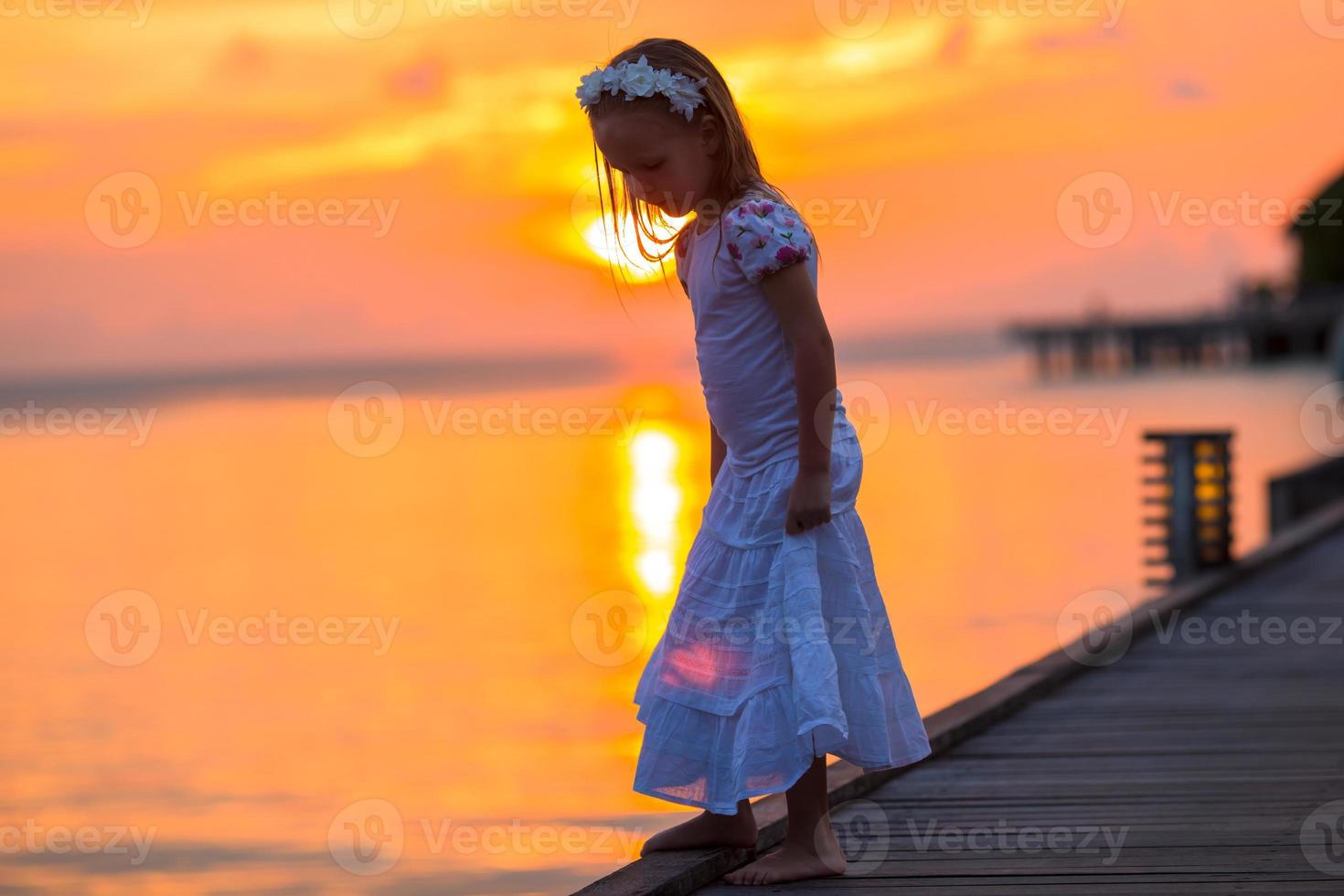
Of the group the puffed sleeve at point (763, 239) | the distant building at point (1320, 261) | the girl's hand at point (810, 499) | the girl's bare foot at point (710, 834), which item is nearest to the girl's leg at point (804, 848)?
the girl's bare foot at point (710, 834)

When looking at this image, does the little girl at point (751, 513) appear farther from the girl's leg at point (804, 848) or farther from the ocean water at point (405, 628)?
the ocean water at point (405, 628)

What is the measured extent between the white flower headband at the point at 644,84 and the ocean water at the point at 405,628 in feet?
12.1

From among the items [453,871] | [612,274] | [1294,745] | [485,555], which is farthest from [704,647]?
[485,555]

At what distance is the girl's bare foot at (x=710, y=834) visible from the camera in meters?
3.69

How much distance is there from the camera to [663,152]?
10.9ft

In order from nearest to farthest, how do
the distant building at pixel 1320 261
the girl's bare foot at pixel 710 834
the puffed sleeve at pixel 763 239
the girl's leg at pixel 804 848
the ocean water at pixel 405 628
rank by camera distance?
the puffed sleeve at pixel 763 239
the girl's leg at pixel 804 848
the girl's bare foot at pixel 710 834
the ocean water at pixel 405 628
the distant building at pixel 1320 261

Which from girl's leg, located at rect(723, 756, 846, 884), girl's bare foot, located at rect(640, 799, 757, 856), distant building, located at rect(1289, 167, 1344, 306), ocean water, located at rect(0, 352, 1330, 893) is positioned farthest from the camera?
distant building, located at rect(1289, 167, 1344, 306)

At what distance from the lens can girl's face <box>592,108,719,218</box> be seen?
3.29 m

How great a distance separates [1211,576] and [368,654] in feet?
17.8

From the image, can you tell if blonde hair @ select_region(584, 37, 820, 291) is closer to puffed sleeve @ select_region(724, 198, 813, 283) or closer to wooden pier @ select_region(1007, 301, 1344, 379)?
puffed sleeve @ select_region(724, 198, 813, 283)

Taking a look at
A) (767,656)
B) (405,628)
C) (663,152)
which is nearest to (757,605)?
(767,656)

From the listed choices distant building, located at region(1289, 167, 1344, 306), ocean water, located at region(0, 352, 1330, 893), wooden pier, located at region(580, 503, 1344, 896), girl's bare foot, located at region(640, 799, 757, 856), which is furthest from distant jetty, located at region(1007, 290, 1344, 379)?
girl's bare foot, located at region(640, 799, 757, 856)

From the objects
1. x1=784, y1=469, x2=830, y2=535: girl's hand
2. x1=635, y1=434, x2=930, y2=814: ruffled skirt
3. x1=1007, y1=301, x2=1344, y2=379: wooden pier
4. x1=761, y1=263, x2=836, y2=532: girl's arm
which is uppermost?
x1=1007, y1=301, x2=1344, y2=379: wooden pier

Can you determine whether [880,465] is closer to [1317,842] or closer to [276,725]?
[276,725]
